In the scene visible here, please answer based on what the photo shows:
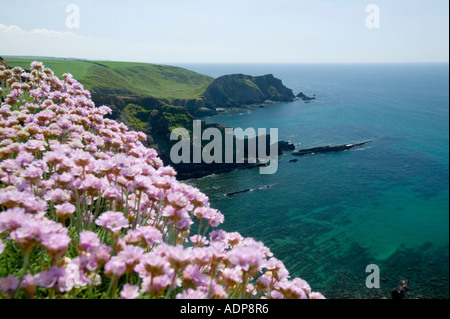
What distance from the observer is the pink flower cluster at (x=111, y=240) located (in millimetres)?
2451

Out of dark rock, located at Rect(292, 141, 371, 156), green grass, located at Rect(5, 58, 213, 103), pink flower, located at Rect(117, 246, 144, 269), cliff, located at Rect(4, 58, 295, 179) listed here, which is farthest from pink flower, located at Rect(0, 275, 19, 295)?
green grass, located at Rect(5, 58, 213, 103)

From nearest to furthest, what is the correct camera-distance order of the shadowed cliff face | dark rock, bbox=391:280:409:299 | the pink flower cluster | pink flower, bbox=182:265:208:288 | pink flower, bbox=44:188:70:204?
the pink flower cluster, pink flower, bbox=182:265:208:288, pink flower, bbox=44:188:70:204, dark rock, bbox=391:280:409:299, the shadowed cliff face

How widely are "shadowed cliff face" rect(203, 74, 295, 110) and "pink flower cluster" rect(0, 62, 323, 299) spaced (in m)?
125

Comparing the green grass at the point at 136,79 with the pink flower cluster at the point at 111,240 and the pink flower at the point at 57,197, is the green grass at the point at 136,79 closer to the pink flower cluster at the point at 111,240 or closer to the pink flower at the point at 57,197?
the pink flower cluster at the point at 111,240

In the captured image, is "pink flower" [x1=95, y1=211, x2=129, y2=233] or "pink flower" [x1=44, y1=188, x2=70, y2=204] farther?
"pink flower" [x1=44, y1=188, x2=70, y2=204]

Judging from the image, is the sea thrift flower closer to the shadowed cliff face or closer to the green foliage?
the green foliage

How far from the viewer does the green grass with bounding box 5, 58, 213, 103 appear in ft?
351

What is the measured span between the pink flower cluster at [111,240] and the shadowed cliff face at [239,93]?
124599 millimetres

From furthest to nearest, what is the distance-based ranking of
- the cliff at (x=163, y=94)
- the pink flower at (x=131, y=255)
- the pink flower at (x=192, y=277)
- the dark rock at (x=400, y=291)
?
the cliff at (x=163, y=94)
the dark rock at (x=400, y=291)
the pink flower at (x=192, y=277)
the pink flower at (x=131, y=255)

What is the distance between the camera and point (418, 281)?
29.0 m

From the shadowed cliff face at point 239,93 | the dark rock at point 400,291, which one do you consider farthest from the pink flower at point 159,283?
the shadowed cliff face at point 239,93

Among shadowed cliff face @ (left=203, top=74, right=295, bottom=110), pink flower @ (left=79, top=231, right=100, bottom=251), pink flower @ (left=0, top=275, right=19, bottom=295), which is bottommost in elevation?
pink flower @ (left=0, top=275, right=19, bottom=295)

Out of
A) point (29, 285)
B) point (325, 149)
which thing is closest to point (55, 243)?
point (29, 285)

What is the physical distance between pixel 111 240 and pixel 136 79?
16316cm
